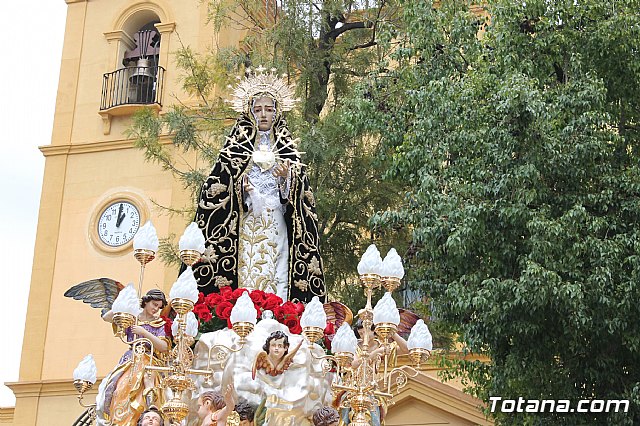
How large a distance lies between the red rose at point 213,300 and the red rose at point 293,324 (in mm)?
562

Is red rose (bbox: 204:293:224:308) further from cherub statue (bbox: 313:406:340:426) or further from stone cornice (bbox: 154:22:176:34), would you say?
stone cornice (bbox: 154:22:176:34)

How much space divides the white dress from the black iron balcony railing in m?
11.7

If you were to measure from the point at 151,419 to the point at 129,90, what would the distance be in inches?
601

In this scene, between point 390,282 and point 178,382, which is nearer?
point 178,382

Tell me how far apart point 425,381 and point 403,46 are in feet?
15.5

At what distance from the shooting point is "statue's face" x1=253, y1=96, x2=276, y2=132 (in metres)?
10.6

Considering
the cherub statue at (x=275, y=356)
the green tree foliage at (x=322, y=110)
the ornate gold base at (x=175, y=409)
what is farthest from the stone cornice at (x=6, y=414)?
the ornate gold base at (x=175, y=409)

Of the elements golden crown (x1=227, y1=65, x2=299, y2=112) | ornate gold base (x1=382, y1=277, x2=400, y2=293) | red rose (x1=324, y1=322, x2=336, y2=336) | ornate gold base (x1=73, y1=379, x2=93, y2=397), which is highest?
golden crown (x1=227, y1=65, x2=299, y2=112)

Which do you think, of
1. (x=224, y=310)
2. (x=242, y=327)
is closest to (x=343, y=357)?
(x=242, y=327)

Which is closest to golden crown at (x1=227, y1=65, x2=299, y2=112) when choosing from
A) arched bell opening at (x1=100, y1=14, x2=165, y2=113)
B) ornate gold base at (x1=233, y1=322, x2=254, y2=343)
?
ornate gold base at (x1=233, y1=322, x2=254, y2=343)

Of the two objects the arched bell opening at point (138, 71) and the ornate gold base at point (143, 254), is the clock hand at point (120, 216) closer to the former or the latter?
the arched bell opening at point (138, 71)

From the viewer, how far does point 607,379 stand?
38.0 ft

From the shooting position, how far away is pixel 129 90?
72.7ft

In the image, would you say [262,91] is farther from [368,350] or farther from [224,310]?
[368,350]
